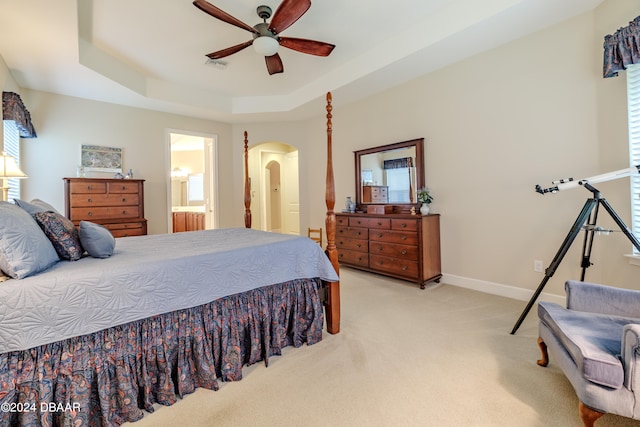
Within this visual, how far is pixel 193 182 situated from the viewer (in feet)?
25.2

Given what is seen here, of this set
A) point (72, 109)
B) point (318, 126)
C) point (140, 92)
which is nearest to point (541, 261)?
point (318, 126)

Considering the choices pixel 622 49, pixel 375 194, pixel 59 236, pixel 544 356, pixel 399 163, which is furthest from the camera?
pixel 375 194

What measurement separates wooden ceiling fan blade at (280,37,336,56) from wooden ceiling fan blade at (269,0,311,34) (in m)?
0.19

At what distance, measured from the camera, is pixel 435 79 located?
3.71 meters

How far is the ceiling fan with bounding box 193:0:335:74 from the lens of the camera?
2244 millimetres

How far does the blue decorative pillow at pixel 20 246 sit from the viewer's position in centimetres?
124

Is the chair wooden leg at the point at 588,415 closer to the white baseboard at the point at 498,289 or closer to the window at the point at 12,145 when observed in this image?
the white baseboard at the point at 498,289

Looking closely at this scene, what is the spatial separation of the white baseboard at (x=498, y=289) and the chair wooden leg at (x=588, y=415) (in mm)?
1901

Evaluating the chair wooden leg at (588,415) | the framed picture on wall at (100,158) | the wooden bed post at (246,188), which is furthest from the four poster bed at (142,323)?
the framed picture on wall at (100,158)

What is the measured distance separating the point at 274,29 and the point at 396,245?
8.99ft

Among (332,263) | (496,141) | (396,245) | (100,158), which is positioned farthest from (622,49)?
(100,158)

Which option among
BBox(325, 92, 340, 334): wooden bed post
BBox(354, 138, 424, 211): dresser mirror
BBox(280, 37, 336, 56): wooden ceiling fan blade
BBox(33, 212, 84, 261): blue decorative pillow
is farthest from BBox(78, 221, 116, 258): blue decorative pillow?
BBox(354, 138, 424, 211): dresser mirror

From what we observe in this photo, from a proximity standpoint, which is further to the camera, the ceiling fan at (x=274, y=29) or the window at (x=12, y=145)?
the window at (x=12, y=145)

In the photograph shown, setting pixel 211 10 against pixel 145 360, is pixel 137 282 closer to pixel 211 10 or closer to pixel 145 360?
pixel 145 360
